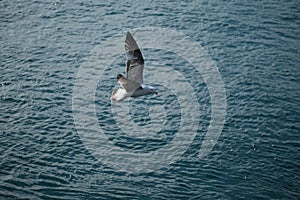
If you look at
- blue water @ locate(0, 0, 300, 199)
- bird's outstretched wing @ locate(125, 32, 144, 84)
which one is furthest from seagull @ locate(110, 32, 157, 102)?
blue water @ locate(0, 0, 300, 199)

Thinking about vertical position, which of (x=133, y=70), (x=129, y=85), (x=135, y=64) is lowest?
(x=129, y=85)

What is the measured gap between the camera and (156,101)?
210 feet

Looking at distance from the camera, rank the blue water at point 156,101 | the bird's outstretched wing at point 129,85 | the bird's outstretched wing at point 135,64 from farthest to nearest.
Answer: the blue water at point 156,101 → the bird's outstretched wing at point 135,64 → the bird's outstretched wing at point 129,85

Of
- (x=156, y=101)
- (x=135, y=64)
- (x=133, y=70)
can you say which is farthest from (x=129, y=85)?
(x=156, y=101)

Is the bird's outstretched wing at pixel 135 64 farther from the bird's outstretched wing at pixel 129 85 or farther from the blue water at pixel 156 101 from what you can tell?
the blue water at pixel 156 101

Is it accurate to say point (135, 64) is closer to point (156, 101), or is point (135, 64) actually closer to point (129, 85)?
point (129, 85)

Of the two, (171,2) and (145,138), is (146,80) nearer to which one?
(145,138)

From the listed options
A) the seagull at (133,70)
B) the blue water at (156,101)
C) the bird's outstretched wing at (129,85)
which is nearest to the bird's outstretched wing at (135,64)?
the seagull at (133,70)

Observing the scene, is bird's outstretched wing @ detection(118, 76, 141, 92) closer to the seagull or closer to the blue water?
the seagull

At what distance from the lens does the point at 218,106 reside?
6297 centimetres

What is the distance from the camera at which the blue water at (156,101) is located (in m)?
54.4

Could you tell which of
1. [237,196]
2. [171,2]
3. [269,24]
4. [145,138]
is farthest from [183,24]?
[237,196]

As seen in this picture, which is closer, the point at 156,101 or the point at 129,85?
the point at 129,85

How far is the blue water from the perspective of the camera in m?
54.4
